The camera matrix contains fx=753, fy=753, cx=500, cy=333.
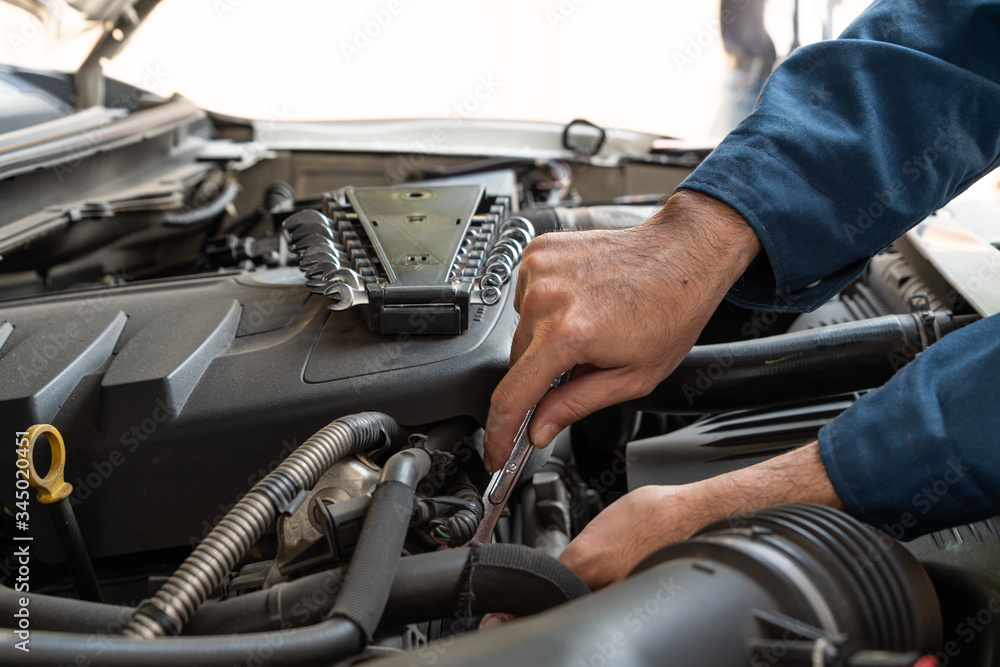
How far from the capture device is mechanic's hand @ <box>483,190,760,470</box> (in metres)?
0.73

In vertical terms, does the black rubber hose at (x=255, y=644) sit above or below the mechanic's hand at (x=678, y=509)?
above

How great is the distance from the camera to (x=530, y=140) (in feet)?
6.67

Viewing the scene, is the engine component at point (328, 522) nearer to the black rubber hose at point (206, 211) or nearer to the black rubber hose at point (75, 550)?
the black rubber hose at point (75, 550)

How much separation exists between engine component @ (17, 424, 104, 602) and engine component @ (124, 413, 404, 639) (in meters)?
0.19

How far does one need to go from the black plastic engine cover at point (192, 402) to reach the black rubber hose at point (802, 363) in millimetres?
282

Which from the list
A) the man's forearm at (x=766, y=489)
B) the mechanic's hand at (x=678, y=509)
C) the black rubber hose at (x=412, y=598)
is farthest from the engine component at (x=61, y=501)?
the man's forearm at (x=766, y=489)

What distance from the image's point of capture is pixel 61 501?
653mm

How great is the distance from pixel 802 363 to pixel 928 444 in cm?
31

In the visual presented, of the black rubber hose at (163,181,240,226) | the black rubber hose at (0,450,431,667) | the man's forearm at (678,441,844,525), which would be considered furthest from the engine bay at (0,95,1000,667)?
the black rubber hose at (163,181,240,226)

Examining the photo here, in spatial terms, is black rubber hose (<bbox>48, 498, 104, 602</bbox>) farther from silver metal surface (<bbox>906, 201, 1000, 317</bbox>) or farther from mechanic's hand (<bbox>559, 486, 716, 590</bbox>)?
silver metal surface (<bbox>906, 201, 1000, 317</bbox>)

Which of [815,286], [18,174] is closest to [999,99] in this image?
[815,286]

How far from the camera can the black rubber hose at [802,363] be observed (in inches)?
35.5

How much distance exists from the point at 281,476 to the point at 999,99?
0.81 metres

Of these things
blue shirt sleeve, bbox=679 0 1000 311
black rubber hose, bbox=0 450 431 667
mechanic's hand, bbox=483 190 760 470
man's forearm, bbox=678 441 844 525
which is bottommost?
man's forearm, bbox=678 441 844 525
